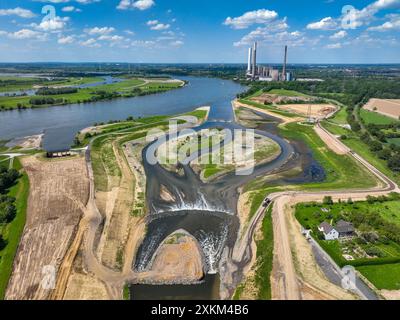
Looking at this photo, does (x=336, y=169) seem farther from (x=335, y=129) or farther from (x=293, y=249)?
(x=335, y=129)

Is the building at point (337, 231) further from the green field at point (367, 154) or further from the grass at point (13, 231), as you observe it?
the grass at point (13, 231)

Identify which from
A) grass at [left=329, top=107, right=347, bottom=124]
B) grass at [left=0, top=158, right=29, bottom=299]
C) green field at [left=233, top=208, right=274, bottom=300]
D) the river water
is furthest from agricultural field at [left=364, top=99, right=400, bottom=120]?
grass at [left=0, top=158, right=29, bottom=299]

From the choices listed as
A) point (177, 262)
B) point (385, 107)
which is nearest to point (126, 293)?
point (177, 262)

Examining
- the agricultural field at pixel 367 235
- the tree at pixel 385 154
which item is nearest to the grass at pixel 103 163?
the agricultural field at pixel 367 235

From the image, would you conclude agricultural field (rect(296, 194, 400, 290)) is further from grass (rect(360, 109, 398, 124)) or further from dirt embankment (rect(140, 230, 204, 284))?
grass (rect(360, 109, 398, 124))

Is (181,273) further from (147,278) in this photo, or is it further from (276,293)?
(276,293)
